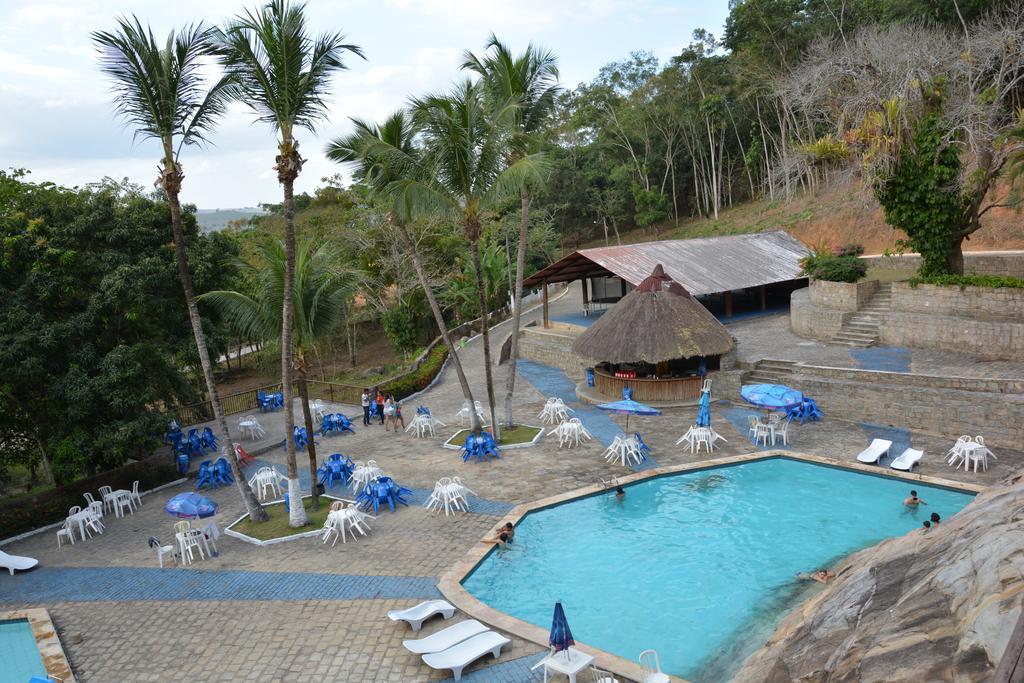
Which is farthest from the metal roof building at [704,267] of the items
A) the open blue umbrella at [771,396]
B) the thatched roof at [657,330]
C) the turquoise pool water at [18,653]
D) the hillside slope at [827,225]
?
the turquoise pool water at [18,653]

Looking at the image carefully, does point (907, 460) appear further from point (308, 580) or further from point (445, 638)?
point (308, 580)

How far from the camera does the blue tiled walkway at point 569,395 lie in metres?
18.4

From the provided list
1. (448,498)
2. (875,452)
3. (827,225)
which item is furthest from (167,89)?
(827,225)

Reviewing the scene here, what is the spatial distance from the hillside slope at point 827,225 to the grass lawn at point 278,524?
1031 inches

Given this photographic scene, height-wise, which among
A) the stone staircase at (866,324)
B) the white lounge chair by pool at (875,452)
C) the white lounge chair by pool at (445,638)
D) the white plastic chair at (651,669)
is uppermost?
the stone staircase at (866,324)

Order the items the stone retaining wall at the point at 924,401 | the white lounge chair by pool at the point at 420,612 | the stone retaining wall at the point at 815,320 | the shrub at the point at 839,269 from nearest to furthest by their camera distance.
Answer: the white lounge chair by pool at the point at 420,612 < the stone retaining wall at the point at 924,401 < the stone retaining wall at the point at 815,320 < the shrub at the point at 839,269

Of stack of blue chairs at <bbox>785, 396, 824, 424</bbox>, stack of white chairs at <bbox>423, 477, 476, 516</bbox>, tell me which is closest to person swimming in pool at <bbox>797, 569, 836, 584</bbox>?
stack of white chairs at <bbox>423, 477, 476, 516</bbox>

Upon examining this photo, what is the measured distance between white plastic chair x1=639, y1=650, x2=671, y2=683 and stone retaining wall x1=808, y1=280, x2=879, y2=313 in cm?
1876

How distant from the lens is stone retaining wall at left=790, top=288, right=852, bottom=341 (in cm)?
2350

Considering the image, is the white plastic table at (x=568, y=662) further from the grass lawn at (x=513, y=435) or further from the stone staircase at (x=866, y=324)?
the stone staircase at (x=866, y=324)

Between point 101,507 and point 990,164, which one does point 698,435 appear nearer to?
point 990,164

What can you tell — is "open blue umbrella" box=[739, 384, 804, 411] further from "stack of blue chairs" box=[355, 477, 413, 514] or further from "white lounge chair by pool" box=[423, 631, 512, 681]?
"white lounge chair by pool" box=[423, 631, 512, 681]

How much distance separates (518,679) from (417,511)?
5910mm

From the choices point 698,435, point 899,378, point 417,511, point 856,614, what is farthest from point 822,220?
point 856,614
